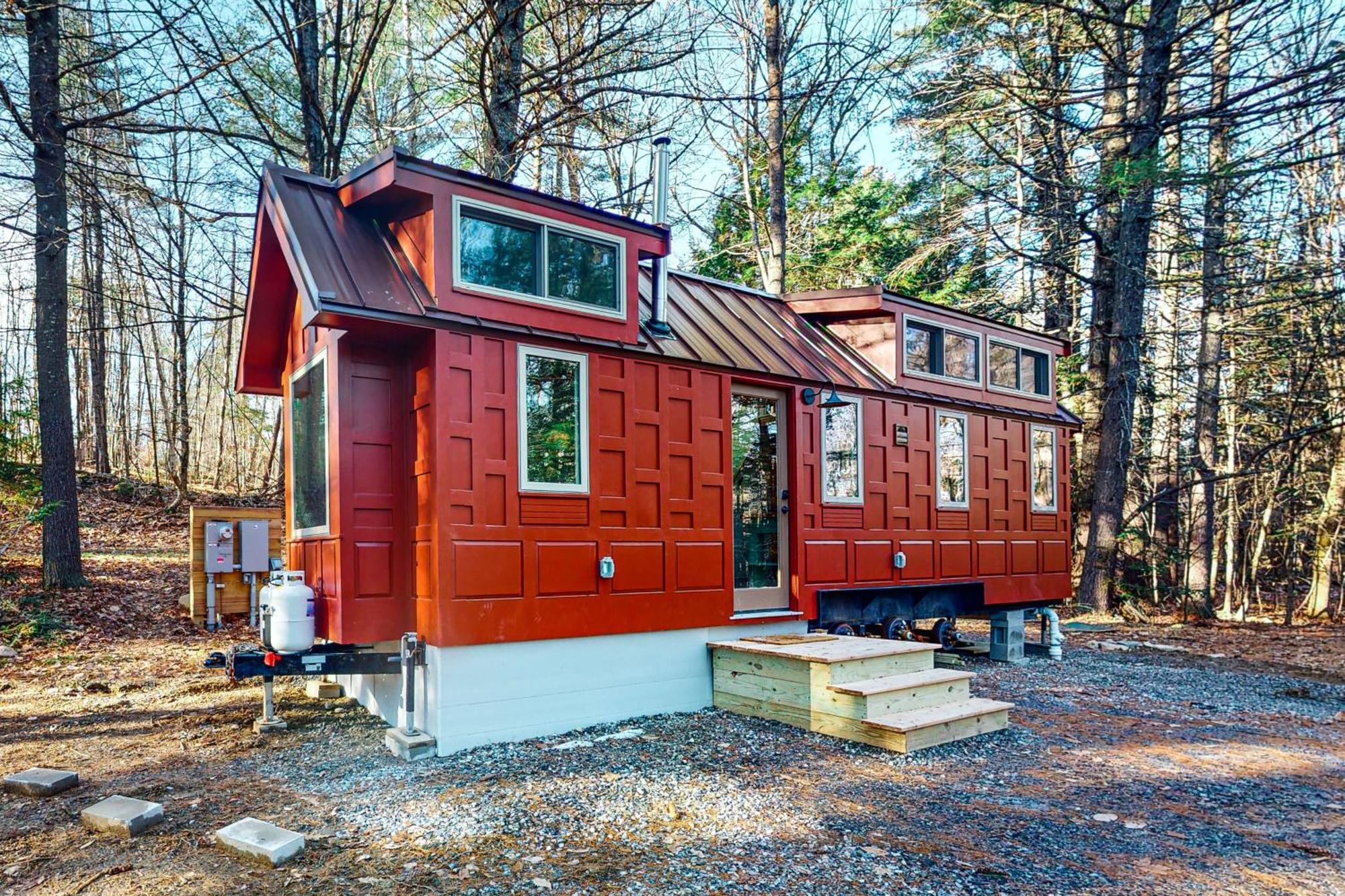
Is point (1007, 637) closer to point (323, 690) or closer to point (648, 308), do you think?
point (648, 308)

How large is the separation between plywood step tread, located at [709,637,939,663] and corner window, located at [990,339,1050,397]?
159 inches

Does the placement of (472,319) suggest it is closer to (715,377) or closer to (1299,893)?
(715,377)

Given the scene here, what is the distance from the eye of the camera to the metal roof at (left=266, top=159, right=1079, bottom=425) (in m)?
5.45

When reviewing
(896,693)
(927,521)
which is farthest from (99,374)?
(896,693)

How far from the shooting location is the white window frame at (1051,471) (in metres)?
9.81

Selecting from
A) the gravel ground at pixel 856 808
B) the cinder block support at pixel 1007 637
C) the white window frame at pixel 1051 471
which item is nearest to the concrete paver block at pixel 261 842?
the gravel ground at pixel 856 808

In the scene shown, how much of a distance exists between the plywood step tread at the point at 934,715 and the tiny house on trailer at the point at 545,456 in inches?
18.5

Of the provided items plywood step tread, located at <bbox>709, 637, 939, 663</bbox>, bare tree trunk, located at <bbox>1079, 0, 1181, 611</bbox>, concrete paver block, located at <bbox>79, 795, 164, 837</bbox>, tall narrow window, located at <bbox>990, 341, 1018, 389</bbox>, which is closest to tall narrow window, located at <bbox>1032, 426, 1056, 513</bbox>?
tall narrow window, located at <bbox>990, 341, 1018, 389</bbox>

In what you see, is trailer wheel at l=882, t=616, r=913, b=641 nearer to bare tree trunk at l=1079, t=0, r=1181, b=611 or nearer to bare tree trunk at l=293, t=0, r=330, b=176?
bare tree trunk at l=1079, t=0, r=1181, b=611

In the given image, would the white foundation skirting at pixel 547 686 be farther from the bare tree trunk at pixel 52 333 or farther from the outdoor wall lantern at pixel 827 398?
the bare tree trunk at pixel 52 333

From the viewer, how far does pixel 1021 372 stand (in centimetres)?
995

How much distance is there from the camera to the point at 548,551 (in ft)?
19.5

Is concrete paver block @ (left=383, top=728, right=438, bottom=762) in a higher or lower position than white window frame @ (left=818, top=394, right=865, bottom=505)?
lower

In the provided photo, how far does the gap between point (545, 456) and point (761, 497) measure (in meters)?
2.31
